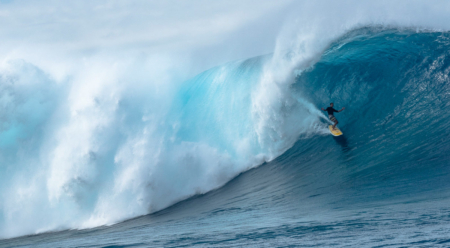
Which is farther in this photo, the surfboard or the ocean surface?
the surfboard

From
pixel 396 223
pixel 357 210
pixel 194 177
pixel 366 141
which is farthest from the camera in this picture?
pixel 194 177

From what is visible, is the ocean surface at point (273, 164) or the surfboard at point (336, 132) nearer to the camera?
the ocean surface at point (273, 164)

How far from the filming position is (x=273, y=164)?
450 inches

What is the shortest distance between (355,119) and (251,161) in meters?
3.70

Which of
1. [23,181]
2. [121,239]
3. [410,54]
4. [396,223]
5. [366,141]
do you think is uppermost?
[410,54]

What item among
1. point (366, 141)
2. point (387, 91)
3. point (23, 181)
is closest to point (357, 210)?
point (366, 141)

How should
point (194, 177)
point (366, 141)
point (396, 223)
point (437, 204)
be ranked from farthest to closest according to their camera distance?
point (194, 177), point (366, 141), point (437, 204), point (396, 223)

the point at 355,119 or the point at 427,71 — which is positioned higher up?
the point at 427,71

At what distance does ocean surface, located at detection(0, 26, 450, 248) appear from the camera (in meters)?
6.27

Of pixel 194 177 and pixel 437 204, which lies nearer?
pixel 437 204

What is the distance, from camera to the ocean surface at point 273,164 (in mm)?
6266

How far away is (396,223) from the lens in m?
5.07

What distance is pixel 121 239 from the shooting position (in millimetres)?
7488

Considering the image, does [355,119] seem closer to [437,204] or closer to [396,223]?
[437,204]
